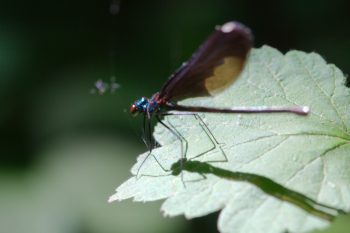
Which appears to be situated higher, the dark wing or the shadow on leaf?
the dark wing

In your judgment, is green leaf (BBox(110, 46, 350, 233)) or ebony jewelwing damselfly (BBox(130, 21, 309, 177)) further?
ebony jewelwing damselfly (BBox(130, 21, 309, 177))

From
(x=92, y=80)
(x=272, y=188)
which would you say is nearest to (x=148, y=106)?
(x=272, y=188)

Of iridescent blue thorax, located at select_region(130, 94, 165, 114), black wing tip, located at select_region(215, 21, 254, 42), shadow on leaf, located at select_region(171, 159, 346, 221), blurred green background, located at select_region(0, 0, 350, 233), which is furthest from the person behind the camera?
blurred green background, located at select_region(0, 0, 350, 233)

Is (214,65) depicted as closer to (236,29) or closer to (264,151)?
(236,29)

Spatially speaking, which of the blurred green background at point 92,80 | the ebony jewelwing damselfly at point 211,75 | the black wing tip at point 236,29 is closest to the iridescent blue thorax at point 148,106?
the ebony jewelwing damselfly at point 211,75

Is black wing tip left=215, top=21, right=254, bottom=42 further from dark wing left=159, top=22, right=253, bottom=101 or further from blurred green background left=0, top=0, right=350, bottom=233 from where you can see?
blurred green background left=0, top=0, right=350, bottom=233

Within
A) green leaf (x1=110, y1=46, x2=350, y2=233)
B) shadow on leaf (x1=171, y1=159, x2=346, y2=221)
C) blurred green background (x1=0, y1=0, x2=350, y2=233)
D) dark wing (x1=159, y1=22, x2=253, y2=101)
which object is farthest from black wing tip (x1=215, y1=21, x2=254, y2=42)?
blurred green background (x1=0, y1=0, x2=350, y2=233)

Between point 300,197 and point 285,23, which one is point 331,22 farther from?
point 300,197
